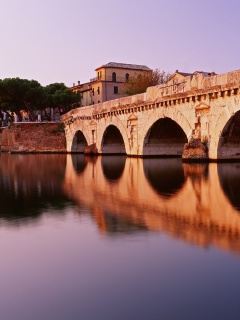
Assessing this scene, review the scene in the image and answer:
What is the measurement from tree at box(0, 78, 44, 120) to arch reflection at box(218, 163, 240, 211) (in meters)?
35.2

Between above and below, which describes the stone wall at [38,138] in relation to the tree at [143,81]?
below

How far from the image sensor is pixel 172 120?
25.0m

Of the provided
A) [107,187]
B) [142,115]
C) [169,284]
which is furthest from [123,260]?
[142,115]

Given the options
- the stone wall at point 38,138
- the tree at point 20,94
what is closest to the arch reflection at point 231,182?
the stone wall at point 38,138

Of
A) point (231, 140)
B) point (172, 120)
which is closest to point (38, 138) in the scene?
point (172, 120)

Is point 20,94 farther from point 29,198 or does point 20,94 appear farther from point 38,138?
point 29,198

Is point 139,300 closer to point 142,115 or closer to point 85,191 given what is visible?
point 85,191

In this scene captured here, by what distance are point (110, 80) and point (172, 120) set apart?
118 feet

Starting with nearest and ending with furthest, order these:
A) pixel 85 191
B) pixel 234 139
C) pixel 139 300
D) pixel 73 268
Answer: pixel 139 300, pixel 73 268, pixel 85 191, pixel 234 139

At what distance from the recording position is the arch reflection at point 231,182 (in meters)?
10.1

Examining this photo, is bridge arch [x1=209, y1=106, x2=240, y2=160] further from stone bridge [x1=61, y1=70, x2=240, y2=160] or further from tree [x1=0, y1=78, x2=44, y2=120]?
tree [x1=0, y1=78, x2=44, y2=120]

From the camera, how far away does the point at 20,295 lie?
14.3ft

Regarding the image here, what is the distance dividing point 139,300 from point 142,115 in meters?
22.5

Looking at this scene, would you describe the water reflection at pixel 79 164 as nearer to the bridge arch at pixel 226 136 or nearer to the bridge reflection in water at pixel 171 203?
the bridge reflection in water at pixel 171 203
